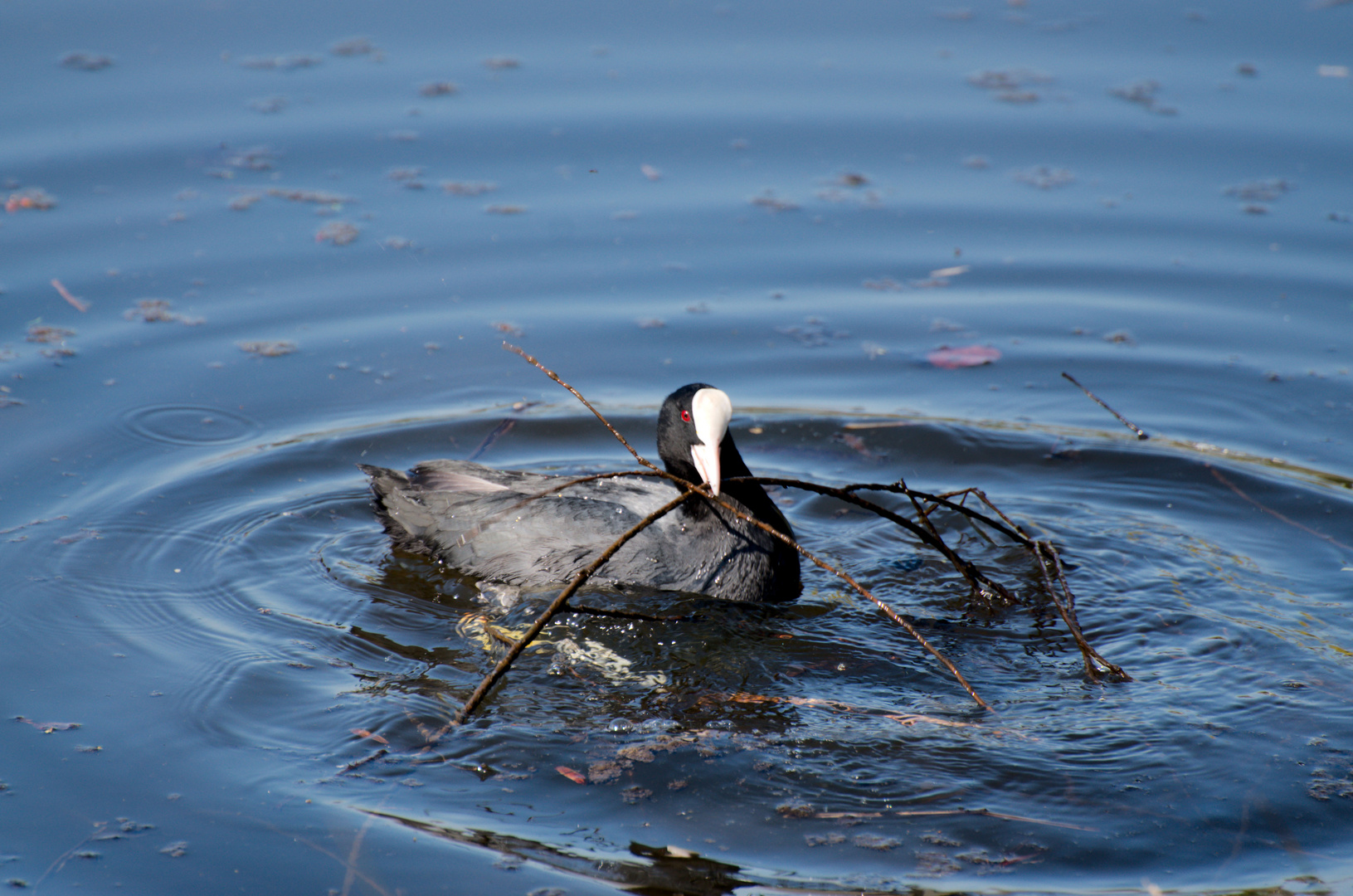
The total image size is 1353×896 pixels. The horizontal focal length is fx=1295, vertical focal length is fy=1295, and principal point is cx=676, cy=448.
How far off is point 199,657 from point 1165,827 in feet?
9.91

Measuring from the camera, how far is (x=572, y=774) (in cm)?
367

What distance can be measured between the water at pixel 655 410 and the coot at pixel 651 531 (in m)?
0.14

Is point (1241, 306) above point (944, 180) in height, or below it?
below

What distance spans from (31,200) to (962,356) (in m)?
5.22

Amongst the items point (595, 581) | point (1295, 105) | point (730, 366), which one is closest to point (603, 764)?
point (595, 581)

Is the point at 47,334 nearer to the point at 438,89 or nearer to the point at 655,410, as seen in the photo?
the point at 655,410

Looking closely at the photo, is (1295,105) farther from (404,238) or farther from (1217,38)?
(404,238)

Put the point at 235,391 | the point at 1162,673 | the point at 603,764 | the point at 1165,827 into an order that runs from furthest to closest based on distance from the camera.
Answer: the point at 235,391 → the point at 1162,673 → the point at 603,764 → the point at 1165,827

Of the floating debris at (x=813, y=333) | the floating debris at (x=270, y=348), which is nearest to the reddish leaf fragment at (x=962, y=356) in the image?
the floating debris at (x=813, y=333)

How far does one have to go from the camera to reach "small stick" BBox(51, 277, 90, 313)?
21.4 ft

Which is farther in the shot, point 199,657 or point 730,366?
point 730,366

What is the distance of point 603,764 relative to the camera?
12.2 ft

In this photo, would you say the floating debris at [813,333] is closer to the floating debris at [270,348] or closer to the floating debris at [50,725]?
the floating debris at [270,348]

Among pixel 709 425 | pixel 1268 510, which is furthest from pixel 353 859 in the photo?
pixel 1268 510
